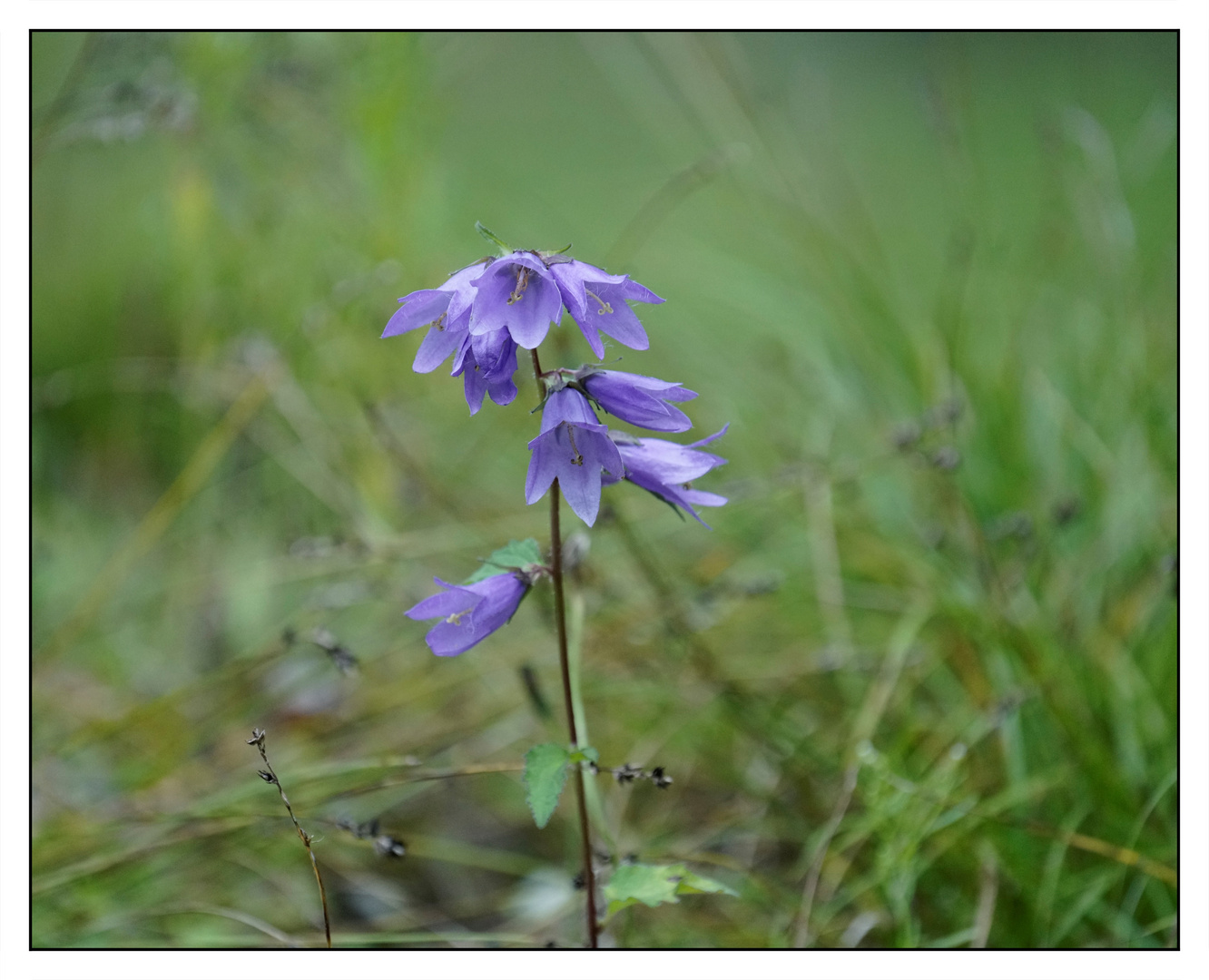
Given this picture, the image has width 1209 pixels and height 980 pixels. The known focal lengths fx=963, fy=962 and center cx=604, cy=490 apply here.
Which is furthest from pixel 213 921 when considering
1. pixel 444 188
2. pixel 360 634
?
pixel 444 188

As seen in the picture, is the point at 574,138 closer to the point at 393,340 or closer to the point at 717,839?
the point at 393,340

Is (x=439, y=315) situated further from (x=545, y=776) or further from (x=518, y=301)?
(x=545, y=776)

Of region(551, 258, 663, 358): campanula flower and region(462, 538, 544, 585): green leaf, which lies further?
region(462, 538, 544, 585): green leaf

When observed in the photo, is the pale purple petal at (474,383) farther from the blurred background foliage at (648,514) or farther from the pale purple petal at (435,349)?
the blurred background foliage at (648,514)

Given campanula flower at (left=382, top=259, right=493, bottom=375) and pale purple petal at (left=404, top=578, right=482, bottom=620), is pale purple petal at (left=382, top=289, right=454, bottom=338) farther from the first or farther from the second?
pale purple petal at (left=404, top=578, right=482, bottom=620)

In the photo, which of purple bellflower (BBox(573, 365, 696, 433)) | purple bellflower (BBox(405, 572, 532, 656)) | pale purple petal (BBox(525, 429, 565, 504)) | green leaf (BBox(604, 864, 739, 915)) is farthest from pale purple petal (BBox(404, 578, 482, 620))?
green leaf (BBox(604, 864, 739, 915))

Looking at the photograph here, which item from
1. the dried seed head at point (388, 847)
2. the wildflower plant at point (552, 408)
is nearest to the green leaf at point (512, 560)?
the wildflower plant at point (552, 408)
